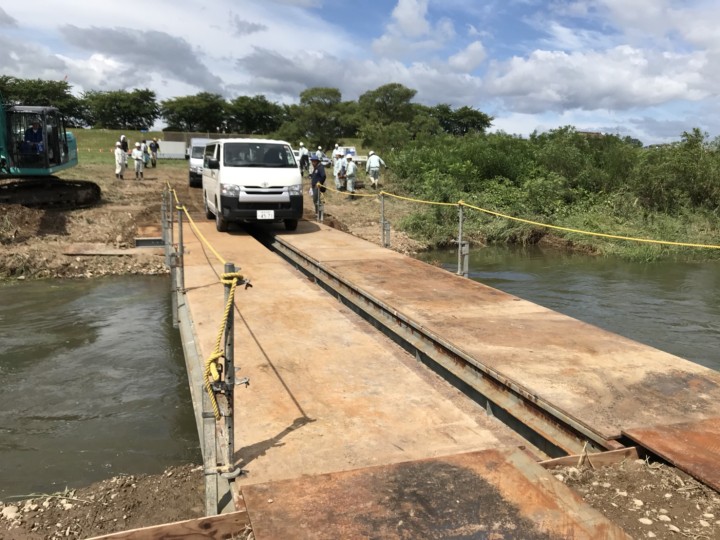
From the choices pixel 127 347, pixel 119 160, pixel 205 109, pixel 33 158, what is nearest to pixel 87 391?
pixel 127 347

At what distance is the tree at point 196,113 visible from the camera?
82.6 meters

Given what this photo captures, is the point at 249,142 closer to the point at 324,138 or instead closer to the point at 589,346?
the point at 589,346

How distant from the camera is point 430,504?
2.96 meters

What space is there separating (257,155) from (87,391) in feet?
23.3

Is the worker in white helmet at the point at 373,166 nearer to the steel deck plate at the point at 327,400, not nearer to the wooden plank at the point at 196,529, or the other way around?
the steel deck plate at the point at 327,400

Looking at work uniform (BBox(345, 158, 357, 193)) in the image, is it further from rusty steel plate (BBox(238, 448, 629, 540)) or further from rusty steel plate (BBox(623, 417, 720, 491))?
rusty steel plate (BBox(238, 448, 629, 540))

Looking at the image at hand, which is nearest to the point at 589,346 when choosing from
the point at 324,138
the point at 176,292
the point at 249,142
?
the point at 176,292

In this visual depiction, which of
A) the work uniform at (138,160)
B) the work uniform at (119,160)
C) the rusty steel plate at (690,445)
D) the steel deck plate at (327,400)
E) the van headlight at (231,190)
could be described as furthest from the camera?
the work uniform at (138,160)

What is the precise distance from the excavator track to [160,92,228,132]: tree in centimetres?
6839

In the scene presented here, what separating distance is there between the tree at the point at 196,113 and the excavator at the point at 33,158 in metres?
68.8

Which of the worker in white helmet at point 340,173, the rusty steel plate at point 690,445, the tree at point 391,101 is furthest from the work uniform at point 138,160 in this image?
the tree at point 391,101

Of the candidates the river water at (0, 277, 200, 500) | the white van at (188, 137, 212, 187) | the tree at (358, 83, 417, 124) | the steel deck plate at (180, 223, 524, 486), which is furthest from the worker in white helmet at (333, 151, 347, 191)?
the tree at (358, 83, 417, 124)

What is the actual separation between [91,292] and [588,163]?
19030 mm

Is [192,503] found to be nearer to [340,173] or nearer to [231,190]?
[231,190]
